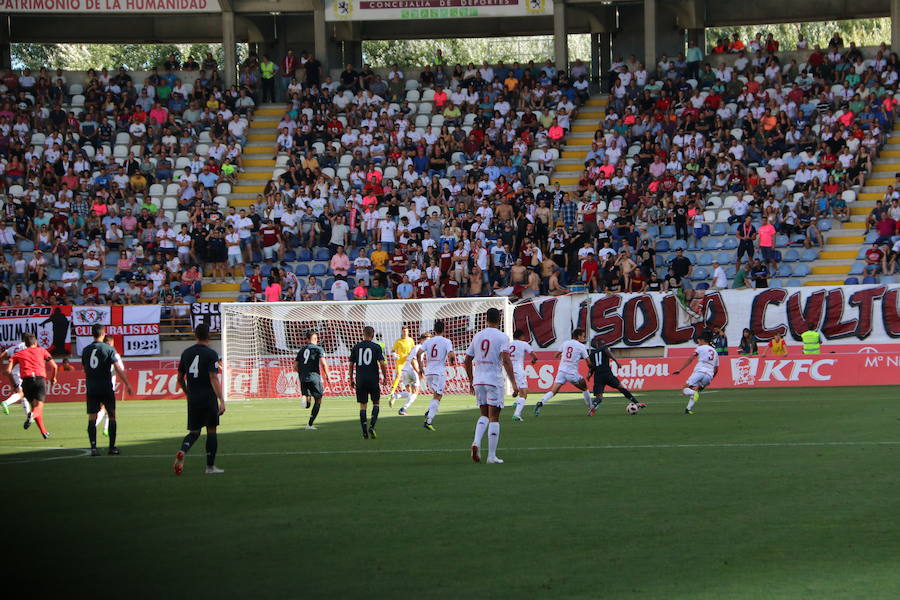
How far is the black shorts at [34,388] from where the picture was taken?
21984 millimetres

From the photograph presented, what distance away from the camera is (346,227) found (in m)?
40.5

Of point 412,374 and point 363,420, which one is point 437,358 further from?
point 412,374

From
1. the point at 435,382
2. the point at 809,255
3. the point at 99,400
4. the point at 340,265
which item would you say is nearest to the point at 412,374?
the point at 435,382

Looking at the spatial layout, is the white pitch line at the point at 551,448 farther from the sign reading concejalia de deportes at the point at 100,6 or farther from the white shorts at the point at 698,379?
the sign reading concejalia de deportes at the point at 100,6

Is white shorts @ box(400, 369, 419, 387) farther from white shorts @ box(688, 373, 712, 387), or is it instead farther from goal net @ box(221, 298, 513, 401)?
white shorts @ box(688, 373, 712, 387)

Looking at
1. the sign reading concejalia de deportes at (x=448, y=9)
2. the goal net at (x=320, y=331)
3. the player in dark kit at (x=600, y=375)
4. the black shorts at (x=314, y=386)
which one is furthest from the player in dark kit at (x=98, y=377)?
the sign reading concejalia de deportes at (x=448, y=9)

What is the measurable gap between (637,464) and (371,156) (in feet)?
99.3

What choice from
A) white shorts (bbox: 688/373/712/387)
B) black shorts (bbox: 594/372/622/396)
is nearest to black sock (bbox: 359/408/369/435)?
black shorts (bbox: 594/372/622/396)

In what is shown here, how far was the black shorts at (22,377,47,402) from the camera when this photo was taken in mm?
21984

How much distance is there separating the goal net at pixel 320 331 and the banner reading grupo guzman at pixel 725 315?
7.92 ft

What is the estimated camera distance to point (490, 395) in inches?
606

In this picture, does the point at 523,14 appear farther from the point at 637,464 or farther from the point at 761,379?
the point at 637,464

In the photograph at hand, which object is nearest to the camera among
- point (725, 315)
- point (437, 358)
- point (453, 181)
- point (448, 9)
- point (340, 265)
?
point (437, 358)

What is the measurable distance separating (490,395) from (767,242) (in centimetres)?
2317
